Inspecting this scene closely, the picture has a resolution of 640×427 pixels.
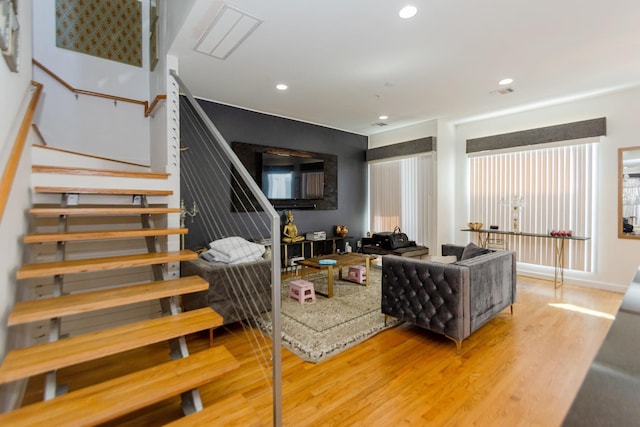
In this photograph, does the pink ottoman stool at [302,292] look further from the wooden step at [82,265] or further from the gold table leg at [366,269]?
the wooden step at [82,265]

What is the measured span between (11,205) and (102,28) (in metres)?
2.85

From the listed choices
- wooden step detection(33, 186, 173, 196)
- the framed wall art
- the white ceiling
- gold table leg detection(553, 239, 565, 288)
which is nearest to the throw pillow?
the white ceiling

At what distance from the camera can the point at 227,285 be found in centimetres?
266

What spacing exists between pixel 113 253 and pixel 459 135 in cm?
557

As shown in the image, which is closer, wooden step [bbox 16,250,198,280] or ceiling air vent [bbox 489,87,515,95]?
wooden step [bbox 16,250,198,280]

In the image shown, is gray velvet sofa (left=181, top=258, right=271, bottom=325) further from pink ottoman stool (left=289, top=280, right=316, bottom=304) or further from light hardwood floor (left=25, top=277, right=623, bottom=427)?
pink ottoman stool (left=289, top=280, right=316, bottom=304)

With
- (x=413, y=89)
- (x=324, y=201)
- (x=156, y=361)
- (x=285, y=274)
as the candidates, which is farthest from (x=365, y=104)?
(x=156, y=361)

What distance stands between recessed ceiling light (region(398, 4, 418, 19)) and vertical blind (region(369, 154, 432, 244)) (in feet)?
10.9

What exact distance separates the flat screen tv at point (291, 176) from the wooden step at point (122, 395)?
138 inches

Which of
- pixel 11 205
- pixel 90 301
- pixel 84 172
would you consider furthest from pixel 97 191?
pixel 90 301

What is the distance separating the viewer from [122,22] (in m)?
3.59

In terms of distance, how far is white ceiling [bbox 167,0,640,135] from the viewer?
232 cm

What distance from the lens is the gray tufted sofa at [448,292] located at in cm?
240

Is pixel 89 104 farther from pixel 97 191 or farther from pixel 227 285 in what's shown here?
pixel 227 285
